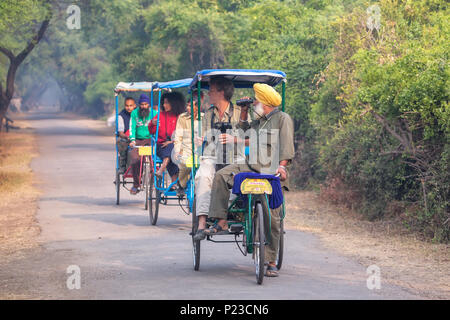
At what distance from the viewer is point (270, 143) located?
7984 millimetres

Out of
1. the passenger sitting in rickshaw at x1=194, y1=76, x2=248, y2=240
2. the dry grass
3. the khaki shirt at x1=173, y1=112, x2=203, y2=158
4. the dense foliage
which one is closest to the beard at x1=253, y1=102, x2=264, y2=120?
the passenger sitting in rickshaw at x1=194, y1=76, x2=248, y2=240

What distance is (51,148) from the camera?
107ft

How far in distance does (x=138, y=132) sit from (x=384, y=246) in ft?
21.6

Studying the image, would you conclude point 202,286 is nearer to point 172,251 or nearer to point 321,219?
point 172,251

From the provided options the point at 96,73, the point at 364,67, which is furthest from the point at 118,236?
the point at 96,73

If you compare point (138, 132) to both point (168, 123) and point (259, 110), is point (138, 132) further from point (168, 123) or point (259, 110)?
point (259, 110)

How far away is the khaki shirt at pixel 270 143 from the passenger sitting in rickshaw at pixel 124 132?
7.49 m

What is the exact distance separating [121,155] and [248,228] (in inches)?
310

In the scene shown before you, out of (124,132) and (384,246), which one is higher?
(124,132)

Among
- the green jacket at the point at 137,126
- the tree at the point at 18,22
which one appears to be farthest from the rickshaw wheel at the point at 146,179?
the tree at the point at 18,22

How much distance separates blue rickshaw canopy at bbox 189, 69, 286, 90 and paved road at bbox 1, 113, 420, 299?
88.1 inches

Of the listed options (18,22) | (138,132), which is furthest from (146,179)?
(18,22)

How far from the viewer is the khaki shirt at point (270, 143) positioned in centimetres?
796
